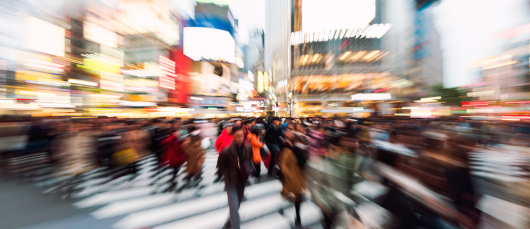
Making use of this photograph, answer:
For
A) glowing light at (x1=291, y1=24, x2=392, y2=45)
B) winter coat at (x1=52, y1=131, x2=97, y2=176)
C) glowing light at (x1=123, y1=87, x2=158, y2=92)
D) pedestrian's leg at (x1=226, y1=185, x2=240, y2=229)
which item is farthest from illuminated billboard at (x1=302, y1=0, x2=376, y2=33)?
pedestrian's leg at (x1=226, y1=185, x2=240, y2=229)

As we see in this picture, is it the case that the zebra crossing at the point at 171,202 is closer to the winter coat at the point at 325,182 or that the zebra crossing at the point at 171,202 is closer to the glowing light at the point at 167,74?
the winter coat at the point at 325,182

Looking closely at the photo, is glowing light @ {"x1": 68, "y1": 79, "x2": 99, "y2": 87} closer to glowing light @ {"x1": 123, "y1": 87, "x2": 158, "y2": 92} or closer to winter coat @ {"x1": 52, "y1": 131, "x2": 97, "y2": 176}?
glowing light @ {"x1": 123, "y1": 87, "x2": 158, "y2": 92}

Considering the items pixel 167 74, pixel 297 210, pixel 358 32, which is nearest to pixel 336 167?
pixel 297 210

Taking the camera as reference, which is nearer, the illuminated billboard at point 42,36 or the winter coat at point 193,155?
the winter coat at point 193,155

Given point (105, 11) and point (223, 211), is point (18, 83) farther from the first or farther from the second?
point (223, 211)

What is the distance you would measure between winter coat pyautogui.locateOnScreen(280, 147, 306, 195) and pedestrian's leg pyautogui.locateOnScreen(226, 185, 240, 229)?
2.67 feet

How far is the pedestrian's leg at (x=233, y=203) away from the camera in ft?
10.3

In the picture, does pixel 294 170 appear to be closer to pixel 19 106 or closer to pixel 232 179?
pixel 232 179

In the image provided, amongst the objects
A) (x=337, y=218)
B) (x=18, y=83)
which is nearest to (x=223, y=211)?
(x=337, y=218)

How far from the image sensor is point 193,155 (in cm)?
454

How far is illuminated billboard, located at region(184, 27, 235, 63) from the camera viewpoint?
36372mm

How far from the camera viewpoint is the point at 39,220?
10.9 feet

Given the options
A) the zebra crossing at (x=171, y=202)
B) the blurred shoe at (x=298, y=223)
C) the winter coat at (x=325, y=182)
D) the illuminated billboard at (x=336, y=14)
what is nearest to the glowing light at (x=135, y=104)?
the zebra crossing at (x=171, y=202)

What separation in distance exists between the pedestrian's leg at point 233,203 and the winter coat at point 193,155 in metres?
1.70
